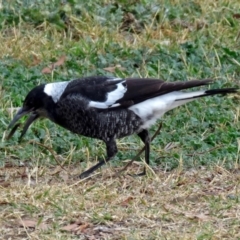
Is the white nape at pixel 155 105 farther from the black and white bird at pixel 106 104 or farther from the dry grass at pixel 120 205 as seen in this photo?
the dry grass at pixel 120 205

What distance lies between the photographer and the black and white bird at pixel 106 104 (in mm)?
6754

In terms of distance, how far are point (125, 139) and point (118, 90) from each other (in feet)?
2.74

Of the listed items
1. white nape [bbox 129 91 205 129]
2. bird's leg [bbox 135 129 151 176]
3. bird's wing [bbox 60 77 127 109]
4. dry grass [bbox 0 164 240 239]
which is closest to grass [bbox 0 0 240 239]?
dry grass [bbox 0 164 240 239]

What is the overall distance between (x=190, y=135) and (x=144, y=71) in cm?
128

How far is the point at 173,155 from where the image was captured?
23.6 feet

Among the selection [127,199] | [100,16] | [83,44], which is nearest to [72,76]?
[83,44]

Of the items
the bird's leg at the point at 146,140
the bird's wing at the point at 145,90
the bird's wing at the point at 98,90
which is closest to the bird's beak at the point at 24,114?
the bird's wing at the point at 98,90

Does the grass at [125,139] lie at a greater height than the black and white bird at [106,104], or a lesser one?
lesser

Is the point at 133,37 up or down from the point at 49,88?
down

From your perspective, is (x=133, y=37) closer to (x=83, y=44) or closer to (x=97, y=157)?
(x=83, y=44)

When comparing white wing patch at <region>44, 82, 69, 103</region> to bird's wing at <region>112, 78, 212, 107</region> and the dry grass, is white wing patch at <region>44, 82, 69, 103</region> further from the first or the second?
the dry grass

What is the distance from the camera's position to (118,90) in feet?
22.5

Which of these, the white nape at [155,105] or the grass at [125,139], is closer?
the grass at [125,139]

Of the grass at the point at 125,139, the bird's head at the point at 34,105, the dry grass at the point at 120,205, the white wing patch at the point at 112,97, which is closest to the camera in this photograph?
the dry grass at the point at 120,205
